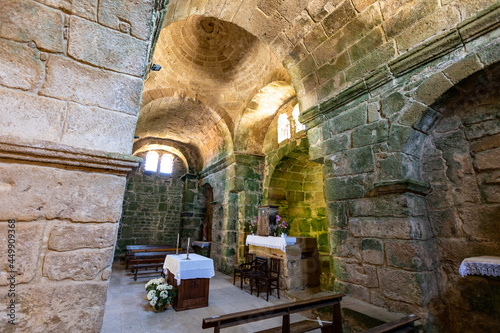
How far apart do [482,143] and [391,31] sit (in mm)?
1657

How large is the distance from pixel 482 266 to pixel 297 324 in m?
1.79

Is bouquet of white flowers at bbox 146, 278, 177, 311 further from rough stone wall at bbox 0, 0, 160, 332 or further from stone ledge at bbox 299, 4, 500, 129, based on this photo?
stone ledge at bbox 299, 4, 500, 129

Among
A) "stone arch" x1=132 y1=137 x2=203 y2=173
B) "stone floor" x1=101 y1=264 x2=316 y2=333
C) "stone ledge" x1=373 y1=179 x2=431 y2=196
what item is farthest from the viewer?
"stone arch" x1=132 y1=137 x2=203 y2=173

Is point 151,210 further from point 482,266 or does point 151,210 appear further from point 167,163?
point 482,266

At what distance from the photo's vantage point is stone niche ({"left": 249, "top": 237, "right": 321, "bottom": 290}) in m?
5.08

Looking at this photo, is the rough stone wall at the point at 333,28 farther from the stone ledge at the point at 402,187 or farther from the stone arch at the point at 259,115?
the stone arch at the point at 259,115

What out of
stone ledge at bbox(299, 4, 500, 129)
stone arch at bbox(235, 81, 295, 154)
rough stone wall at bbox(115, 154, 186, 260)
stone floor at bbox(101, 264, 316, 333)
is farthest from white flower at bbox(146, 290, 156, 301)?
rough stone wall at bbox(115, 154, 186, 260)

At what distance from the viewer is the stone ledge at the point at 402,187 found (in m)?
2.57

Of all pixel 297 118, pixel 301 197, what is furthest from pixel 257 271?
pixel 297 118

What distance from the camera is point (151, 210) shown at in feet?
34.2

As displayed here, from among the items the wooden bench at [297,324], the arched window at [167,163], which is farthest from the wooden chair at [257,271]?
the arched window at [167,163]

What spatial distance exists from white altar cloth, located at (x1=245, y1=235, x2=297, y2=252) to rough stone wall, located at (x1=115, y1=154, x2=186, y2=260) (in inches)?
229

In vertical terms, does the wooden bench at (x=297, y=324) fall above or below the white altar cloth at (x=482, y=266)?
below

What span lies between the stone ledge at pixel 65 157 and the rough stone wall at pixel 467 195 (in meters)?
3.19
